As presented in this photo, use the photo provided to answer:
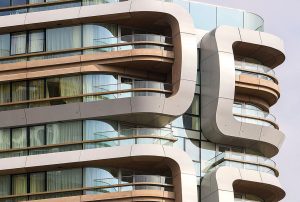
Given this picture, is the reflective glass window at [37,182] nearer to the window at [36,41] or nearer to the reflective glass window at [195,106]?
the window at [36,41]

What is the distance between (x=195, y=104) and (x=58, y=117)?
385 inches

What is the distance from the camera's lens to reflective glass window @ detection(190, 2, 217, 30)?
118500mm

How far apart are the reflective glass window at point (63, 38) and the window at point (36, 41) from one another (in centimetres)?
44

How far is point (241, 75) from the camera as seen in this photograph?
4567 inches

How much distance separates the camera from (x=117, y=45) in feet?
374

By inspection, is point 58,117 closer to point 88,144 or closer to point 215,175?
point 88,144

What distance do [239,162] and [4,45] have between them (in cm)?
1812

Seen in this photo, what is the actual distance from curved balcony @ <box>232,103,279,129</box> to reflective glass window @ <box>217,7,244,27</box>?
20.9ft

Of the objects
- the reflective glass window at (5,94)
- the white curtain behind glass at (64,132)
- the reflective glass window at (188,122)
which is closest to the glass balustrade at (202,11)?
the reflective glass window at (5,94)

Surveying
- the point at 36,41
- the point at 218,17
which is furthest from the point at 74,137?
the point at 218,17

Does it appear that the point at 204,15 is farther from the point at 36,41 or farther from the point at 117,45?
the point at 36,41

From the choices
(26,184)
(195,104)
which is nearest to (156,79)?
(195,104)

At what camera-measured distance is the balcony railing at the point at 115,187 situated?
111 m

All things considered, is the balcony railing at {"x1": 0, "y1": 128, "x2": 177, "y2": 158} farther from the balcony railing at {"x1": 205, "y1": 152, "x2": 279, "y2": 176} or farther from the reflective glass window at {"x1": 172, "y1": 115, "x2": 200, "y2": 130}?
the balcony railing at {"x1": 205, "y1": 152, "x2": 279, "y2": 176}
